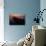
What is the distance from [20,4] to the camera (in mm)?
5781

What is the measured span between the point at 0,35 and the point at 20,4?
161 centimetres

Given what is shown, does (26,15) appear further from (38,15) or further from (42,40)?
(42,40)

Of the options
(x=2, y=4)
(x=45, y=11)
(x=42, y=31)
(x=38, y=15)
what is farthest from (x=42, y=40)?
(x=2, y=4)

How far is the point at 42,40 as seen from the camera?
2543mm

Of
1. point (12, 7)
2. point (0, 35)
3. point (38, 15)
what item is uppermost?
point (12, 7)

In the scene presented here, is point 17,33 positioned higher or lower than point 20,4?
lower

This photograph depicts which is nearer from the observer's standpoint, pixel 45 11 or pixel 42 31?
pixel 42 31

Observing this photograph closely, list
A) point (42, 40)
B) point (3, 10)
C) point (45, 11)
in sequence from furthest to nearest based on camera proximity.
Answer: point (3, 10), point (45, 11), point (42, 40)

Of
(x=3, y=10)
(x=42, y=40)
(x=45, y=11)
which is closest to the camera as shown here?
(x=42, y=40)

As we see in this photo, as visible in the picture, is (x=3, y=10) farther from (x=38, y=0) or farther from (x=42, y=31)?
(x=42, y=31)

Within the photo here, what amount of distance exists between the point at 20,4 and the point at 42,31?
3.41 m

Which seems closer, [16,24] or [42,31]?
[42,31]

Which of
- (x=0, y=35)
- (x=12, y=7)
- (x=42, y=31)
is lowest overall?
(x=0, y=35)

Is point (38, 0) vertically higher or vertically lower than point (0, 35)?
higher
